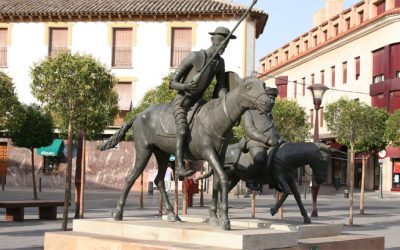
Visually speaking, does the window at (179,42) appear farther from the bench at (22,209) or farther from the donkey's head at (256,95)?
the donkey's head at (256,95)

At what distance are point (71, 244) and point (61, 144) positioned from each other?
3090cm

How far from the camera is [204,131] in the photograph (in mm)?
9406

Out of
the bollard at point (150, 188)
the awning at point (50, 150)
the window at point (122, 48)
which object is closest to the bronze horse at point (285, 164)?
the bollard at point (150, 188)

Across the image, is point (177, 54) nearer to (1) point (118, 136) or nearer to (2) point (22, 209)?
(2) point (22, 209)

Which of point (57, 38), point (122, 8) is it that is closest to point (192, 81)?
point (122, 8)

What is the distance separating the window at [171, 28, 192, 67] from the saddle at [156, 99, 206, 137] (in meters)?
30.9

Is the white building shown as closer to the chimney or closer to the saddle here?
the chimney

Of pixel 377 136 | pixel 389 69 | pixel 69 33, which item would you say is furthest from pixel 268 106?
pixel 389 69

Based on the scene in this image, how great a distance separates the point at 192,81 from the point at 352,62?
43.1 metres

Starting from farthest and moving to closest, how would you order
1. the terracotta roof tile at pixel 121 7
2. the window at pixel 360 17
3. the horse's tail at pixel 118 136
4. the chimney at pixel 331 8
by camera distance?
the chimney at pixel 331 8 → the window at pixel 360 17 → the terracotta roof tile at pixel 121 7 → the horse's tail at pixel 118 136

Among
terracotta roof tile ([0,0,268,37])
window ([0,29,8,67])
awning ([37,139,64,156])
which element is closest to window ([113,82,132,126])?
awning ([37,139,64,156])

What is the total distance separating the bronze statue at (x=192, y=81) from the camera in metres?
9.57

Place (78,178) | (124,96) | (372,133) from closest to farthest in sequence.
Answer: (78,178) < (372,133) < (124,96)

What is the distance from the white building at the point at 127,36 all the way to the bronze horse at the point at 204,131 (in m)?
29.8
